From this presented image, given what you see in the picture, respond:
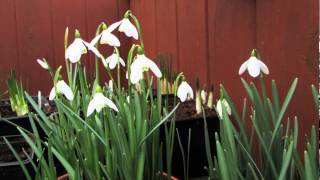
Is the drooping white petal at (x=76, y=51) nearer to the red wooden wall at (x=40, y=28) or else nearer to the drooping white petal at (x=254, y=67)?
the drooping white petal at (x=254, y=67)

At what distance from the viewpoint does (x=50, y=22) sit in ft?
9.08

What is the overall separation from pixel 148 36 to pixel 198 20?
29.9 inches

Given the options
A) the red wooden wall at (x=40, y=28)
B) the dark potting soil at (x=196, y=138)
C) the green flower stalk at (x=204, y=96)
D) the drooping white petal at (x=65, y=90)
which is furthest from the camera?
the red wooden wall at (x=40, y=28)

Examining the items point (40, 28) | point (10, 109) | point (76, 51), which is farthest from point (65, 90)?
point (40, 28)

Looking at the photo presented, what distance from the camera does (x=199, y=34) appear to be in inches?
69.7

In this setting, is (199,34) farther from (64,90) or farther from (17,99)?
(64,90)

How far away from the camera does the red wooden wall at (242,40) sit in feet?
3.77

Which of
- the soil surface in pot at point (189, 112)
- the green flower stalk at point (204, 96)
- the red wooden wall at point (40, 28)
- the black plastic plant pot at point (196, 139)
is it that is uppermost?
the red wooden wall at point (40, 28)

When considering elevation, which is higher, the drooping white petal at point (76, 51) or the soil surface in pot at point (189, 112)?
the drooping white petal at point (76, 51)

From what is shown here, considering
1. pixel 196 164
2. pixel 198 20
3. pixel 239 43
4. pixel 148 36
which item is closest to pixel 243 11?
pixel 239 43

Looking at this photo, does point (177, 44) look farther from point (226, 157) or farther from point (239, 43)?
point (226, 157)

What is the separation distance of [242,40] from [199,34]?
1.13 feet

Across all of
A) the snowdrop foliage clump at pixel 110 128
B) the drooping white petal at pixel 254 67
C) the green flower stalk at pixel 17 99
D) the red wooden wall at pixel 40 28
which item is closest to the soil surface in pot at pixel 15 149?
the snowdrop foliage clump at pixel 110 128

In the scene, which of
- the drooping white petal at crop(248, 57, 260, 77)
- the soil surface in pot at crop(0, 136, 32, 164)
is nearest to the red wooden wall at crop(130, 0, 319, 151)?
the drooping white petal at crop(248, 57, 260, 77)
